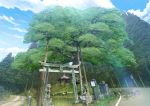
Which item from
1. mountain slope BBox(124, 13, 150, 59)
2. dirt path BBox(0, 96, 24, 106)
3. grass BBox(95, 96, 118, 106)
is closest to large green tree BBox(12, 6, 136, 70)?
mountain slope BBox(124, 13, 150, 59)

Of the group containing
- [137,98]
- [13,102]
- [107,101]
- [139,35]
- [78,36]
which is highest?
[139,35]

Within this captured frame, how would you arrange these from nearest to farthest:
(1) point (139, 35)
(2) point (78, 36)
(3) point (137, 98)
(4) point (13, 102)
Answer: (3) point (137, 98), (4) point (13, 102), (2) point (78, 36), (1) point (139, 35)

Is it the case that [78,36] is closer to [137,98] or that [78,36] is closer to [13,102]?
[137,98]

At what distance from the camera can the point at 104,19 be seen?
958 inches

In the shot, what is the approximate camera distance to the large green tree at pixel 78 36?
2344 cm

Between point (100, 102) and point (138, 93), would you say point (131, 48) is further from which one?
point (100, 102)

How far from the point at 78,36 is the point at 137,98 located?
4383 millimetres

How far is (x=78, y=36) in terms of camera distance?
23672 mm

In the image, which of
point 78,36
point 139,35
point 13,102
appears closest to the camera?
point 13,102

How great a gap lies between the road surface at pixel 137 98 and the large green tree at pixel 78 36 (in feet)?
5.45

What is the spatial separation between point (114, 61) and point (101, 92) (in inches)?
136

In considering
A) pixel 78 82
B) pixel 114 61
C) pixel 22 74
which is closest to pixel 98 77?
pixel 114 61

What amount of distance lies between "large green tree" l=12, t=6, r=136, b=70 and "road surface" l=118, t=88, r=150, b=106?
166cm

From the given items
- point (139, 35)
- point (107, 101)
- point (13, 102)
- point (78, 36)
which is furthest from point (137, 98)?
point (139, 35)
